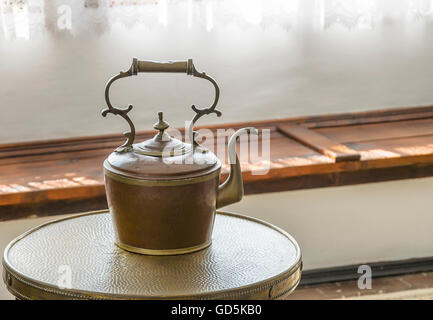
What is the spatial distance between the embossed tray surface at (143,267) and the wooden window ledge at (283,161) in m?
0.65

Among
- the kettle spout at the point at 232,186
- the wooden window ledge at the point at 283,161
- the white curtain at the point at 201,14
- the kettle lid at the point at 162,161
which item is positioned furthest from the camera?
the white curtain at the point at 201,14

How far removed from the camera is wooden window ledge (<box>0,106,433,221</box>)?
2566 mm

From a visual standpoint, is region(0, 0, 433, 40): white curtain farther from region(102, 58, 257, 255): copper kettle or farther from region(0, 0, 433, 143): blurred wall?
region(102, 58, 257, 255): copper kettle

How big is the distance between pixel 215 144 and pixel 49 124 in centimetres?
73

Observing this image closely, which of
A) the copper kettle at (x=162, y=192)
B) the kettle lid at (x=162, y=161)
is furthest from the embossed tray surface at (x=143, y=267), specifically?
the kettle lid at (x=162, y=161)

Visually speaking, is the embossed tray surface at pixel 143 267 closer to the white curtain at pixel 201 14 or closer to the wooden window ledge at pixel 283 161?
the wooden window ledge at pixel 283 161

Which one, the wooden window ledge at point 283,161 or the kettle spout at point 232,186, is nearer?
the kettle spout at point 232,186

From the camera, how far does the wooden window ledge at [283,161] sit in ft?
8.42

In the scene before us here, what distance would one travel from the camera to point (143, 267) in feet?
5.37

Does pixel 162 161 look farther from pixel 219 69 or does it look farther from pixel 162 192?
pixel 219 69

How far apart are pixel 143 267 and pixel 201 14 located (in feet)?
5.58

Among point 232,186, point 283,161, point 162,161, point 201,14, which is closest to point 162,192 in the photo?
point 162,161

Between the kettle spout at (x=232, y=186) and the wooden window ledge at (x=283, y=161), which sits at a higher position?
the kettle spout at (x=232, y=186)

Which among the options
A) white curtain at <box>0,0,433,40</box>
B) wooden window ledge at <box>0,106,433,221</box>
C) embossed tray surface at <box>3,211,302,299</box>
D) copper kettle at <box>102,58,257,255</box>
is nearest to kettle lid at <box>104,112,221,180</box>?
copper kettle at <box>102,58,257,255</box>
